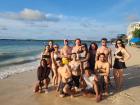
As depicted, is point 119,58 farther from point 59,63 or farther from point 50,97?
point 50,97

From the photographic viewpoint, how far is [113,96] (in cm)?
899

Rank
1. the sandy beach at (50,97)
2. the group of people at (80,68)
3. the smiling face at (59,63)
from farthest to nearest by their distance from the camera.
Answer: the smiling face at (59,63) → the group of people at (80,68) → the sandy beach at (50,97)

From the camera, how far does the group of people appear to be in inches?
351

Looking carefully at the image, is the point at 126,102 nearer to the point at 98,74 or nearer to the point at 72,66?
the point at 98,74

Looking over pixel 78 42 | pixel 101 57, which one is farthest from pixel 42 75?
pixel 101 57

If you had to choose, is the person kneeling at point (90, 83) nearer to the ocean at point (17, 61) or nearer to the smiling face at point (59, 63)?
the smiling face at point (59, 63)

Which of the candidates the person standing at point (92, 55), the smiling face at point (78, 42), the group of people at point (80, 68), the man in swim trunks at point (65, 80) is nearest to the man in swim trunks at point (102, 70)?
the group of people at point (80, 68)

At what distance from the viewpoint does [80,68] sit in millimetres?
9094

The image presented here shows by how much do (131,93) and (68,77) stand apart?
211 cm

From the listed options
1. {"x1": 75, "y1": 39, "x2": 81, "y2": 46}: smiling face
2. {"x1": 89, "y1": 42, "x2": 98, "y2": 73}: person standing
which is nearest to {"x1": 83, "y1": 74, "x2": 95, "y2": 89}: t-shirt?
{"x1": 89, "y1": 42, "x2": 98, "y2": 73}: person standing

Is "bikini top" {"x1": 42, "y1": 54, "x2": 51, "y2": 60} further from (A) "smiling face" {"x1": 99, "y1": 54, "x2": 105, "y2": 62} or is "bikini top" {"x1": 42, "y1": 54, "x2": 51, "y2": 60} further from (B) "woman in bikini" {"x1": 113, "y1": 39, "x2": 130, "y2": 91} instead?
(B) "woman in bikini" {"x1": 113, "y1": 39, "x2": 130, "y2": 91}

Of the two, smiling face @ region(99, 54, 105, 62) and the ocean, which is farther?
the ocean

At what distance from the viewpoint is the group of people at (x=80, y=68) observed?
891 cm

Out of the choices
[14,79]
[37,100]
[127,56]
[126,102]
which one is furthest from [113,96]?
[14,79]
